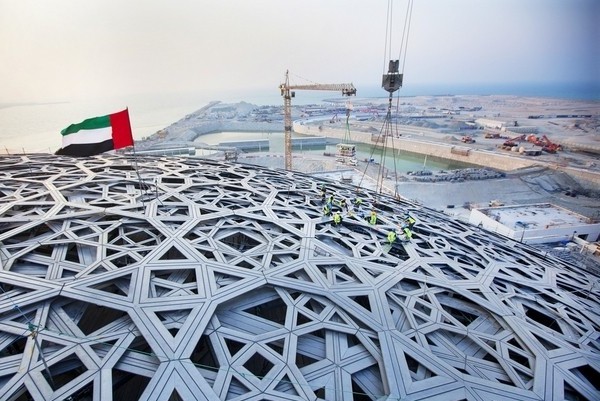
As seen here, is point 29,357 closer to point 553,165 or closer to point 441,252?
point 441,252

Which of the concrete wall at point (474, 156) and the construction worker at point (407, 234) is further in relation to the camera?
the concrete wall at point (474, 156)

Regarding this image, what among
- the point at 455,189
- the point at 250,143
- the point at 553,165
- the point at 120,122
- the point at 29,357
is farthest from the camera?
the point at 250,143

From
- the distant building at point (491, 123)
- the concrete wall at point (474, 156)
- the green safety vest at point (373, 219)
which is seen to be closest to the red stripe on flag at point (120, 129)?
the green safety vest at point (373, 219)

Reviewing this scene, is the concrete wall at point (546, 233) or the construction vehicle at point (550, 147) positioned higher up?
the construction vehicle at point (550, 147)

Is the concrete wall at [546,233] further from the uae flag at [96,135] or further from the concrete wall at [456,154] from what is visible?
the uae flag at [96,135]

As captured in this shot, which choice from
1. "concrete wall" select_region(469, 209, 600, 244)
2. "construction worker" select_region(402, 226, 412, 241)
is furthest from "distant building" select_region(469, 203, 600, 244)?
"construction worker" select_region(402, 226, 412, 241)

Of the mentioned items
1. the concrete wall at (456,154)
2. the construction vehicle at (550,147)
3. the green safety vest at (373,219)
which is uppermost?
the green safety vest at (373,219)

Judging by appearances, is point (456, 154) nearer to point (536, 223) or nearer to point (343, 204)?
point (536, 223)

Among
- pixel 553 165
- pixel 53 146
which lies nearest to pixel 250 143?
pixel 53 146

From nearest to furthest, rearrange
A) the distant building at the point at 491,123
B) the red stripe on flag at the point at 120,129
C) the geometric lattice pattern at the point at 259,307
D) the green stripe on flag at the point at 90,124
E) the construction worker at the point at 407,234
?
the geometric lattice pattern at the point at 259,307 → the green stripe on flag at the point at 90,124 → the red stripe on flag at the point at 120,129 → the construction worker at the point at 407,234 → the distant building at the point at 491,123
